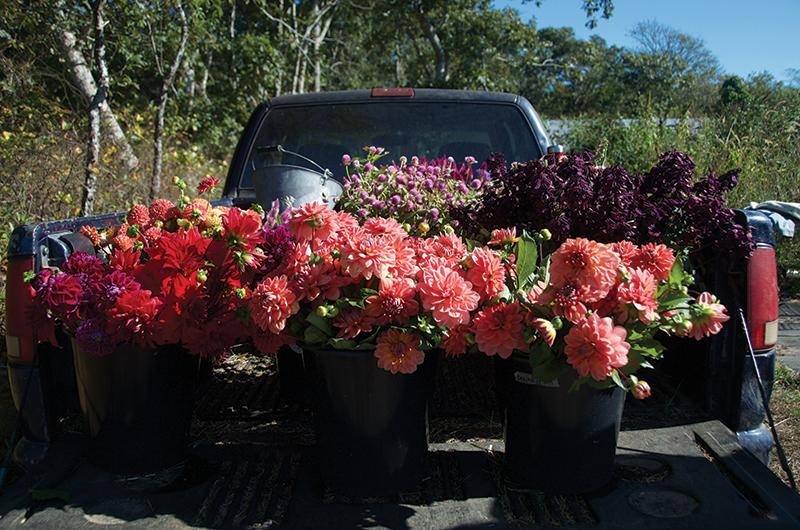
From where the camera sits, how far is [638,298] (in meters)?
1.79

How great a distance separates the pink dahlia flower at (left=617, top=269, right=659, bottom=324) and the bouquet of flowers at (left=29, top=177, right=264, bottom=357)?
40.7 inches

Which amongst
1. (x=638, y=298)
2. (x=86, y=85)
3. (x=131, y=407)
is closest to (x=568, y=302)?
(x=638, y=298)

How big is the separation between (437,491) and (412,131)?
2513 mm

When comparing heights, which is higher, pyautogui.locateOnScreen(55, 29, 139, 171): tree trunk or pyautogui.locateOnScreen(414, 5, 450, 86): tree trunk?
pyautogui.locateOnScreen(414, 5, 450, 86): tree trunk

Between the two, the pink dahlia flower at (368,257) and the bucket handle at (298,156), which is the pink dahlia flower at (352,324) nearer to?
the pink dahlia flower at (368,257)

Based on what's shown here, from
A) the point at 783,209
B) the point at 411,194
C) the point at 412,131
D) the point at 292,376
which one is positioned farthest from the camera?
the point at 412,131

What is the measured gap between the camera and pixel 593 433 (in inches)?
76.6

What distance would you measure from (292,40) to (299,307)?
1472 cm

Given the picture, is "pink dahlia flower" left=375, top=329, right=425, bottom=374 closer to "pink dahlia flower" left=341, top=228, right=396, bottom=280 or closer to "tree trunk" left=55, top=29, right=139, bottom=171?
"pink dahlia flower" left=341, top=228, right=396, bottom=280

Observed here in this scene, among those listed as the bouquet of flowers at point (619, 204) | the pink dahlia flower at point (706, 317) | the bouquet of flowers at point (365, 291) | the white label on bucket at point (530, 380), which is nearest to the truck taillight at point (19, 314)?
the bouquet of flowers at point (365, 291)

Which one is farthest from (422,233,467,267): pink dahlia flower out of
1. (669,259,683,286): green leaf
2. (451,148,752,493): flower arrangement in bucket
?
(669,259,683,286): green leaf

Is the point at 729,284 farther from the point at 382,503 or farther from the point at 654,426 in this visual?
the point at 382,503

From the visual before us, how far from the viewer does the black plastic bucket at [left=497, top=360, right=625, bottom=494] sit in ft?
6.31

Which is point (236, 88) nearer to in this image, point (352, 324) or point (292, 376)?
point (292, 376)
